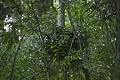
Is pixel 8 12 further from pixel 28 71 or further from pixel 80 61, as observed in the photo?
pixel 28 71

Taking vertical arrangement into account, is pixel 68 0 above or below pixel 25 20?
above

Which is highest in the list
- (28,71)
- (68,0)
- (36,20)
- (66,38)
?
(68,0)

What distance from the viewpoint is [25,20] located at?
106 inches

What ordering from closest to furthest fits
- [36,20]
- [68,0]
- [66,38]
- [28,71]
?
1. [36,20]
2. [68,0]
3. [66,38]
4. [28,71]

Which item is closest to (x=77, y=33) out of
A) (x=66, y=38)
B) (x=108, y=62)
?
(x=66, y=38)

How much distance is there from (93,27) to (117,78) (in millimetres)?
3109

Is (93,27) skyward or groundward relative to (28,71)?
skyward

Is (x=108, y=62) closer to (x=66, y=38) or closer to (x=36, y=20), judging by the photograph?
(x=66, y=38)

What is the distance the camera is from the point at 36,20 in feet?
10.2

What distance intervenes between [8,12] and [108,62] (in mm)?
2231

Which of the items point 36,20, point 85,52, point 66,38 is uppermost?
point 36,20

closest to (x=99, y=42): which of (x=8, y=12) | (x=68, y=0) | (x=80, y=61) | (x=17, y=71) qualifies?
(x=80, y=61)

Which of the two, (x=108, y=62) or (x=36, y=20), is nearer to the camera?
(x=36, y=20)

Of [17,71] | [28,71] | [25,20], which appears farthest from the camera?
[28,71]
